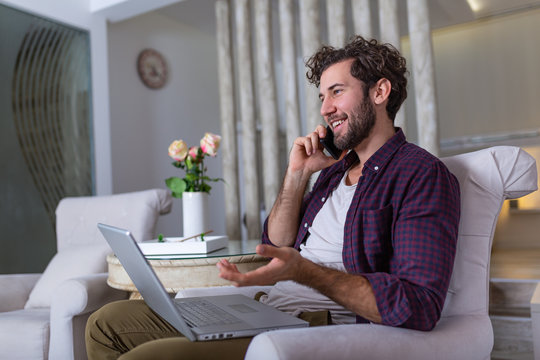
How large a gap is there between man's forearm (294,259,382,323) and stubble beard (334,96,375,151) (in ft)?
1.69

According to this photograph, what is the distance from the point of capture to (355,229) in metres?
1.25

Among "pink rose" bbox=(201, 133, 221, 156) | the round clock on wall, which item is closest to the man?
"pink rose" bbox=(201, 133, 221, 156)

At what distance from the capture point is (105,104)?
3775mm

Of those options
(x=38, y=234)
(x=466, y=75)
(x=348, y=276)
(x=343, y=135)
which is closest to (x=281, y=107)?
(x=466, y=75)

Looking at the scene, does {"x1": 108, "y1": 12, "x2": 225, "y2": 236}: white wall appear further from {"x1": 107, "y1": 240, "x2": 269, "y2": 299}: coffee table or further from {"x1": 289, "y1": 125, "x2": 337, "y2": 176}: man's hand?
{"x1": 289, "y1": 125, "x2": 337, "y2": 176}: man's hand

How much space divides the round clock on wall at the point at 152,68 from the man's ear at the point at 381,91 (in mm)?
3234

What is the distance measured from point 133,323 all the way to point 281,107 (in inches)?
183

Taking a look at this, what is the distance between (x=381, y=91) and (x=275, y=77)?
6.57ft

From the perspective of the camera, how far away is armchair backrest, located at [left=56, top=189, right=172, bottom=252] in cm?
257

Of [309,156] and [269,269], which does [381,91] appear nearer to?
[309,156]

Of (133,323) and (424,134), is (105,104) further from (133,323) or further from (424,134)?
(133,323)

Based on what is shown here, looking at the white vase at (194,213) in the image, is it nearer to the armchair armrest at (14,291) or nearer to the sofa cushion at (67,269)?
the sofa cushion at (67,269)

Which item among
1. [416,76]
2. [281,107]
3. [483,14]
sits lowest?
[416,76]

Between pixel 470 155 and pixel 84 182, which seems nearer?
pixel 470 155
